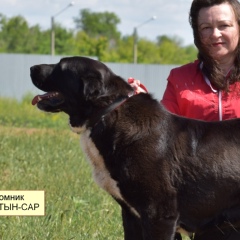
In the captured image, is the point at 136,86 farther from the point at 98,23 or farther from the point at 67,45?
the point at 98,23

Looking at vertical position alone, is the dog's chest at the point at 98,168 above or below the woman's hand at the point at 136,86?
below

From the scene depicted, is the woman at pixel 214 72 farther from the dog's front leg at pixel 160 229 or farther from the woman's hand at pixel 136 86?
the dog's front leg at pixel 160 229

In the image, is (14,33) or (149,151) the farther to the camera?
(14,33)

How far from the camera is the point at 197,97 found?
199 inches

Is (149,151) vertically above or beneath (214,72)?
beneath

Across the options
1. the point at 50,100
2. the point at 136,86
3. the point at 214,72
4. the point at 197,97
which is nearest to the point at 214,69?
the point at 214,72

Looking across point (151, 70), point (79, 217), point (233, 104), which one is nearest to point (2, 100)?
point (151, 70)

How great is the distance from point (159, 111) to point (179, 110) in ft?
2.55

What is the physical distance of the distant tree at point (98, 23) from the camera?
77125 mm

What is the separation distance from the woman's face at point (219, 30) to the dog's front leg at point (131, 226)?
132 centimetres

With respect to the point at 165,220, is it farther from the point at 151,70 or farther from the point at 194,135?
the point at 151,70

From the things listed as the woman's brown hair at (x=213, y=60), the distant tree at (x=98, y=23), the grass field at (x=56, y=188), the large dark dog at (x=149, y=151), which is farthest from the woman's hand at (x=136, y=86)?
the distant tree at (x=98, y=23)

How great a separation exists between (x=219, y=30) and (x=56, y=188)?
3.29m

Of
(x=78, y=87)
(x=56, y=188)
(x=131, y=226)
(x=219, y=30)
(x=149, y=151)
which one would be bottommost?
(x=56, y=188)
